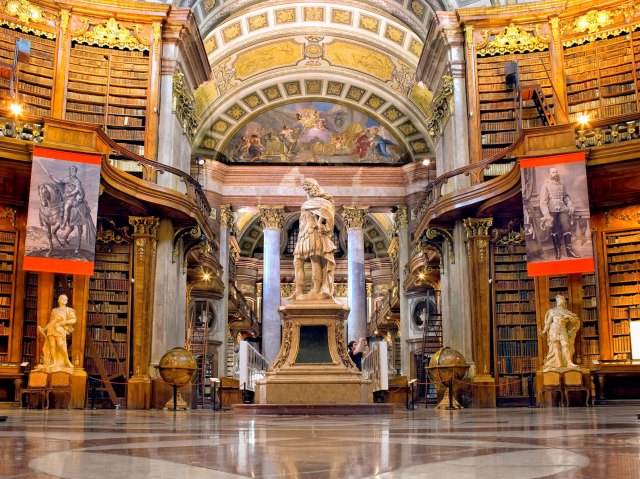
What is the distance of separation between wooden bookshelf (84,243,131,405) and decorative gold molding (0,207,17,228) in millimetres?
1756

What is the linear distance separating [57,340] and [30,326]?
1.46m

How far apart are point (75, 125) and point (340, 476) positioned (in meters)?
10.1

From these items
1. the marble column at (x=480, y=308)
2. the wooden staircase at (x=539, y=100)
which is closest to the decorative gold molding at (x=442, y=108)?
the wooden staircase at (x=539, y=100)

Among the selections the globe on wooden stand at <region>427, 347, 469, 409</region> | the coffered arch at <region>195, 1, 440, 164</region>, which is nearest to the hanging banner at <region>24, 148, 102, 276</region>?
the globe on wooden stand at <region>427, 347, 469, 409</region>

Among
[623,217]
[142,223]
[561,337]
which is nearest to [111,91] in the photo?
[142,223]

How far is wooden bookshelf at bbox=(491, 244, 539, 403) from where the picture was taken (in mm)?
13203

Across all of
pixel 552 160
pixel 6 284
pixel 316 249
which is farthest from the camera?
pixel 6 284

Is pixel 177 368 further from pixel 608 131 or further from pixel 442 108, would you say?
pixel 442 108

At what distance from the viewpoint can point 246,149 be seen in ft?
80.0

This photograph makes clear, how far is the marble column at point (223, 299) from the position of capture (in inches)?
904

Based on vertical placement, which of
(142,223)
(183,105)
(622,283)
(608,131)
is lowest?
(622,283)

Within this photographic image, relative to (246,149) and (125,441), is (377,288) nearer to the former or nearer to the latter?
(246,149)

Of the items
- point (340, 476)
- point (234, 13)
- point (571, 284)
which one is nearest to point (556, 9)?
point (571, 284)

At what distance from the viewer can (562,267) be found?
11.0 meters
